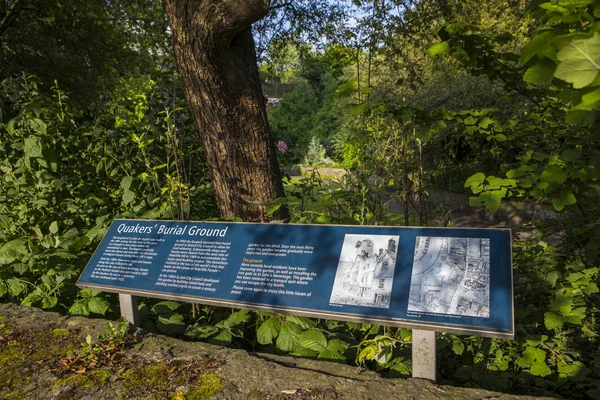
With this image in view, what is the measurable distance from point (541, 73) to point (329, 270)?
1325 millimetres

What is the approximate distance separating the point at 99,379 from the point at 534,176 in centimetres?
238

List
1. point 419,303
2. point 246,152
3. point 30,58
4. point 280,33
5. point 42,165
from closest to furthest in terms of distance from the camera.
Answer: point 419,303, point 42,165, point 246,152, point 280,33, point 30,58

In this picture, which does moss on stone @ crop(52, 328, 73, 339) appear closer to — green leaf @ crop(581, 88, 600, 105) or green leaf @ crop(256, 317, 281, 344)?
green leaf @ crop(256, 317, 281, 344)

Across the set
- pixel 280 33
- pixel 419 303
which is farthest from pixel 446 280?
pixel 280 33

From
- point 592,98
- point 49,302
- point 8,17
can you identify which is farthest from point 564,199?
point 8,17

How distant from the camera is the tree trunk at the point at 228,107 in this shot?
350cm

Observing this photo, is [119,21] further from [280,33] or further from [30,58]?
[280,33]

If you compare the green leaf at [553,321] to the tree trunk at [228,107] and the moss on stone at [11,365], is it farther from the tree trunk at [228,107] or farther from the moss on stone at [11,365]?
the moss on stone at [11,365]

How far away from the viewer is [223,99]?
12.0ft

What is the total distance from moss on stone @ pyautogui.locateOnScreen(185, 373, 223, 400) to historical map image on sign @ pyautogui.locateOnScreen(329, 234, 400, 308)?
646 millimetres

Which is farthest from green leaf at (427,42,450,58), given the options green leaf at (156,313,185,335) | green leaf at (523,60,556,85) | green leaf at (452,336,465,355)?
green leaf at (156,313,185,335)

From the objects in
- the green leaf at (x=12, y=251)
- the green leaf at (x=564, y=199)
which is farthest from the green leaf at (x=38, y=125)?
the green leaf at (x=564, y=199)

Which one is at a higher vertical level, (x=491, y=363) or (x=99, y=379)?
(x=99, y=379)

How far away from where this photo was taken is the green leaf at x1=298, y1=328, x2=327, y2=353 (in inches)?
97.9
